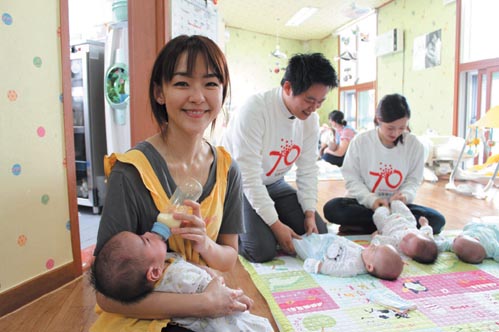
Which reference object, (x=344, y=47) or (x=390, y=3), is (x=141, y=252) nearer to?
(x=390, y=3)

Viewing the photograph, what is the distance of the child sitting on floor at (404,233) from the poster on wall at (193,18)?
61.6 inches

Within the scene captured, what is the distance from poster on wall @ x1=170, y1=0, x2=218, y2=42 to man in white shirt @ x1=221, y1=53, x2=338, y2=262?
0.70 m

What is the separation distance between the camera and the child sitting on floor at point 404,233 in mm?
1805

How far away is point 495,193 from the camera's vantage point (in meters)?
3.52

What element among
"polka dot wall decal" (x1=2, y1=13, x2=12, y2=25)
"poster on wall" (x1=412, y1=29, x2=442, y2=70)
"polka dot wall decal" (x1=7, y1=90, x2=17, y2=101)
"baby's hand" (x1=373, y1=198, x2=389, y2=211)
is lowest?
"baby's hand" (x1=373, y1=198, x2=389, y2=211)

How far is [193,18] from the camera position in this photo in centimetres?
236

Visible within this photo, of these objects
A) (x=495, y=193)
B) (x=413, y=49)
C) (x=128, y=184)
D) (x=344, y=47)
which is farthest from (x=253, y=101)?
(x=344, y=47)

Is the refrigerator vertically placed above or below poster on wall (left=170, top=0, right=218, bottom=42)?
below

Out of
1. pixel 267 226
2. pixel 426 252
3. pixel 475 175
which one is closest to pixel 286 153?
pixel 267 226

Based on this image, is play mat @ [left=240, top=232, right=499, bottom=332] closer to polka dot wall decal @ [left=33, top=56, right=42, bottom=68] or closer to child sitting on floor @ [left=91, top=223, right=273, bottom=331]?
child sitting on floor @ [left=91, top=223, right=273, bottom=331]

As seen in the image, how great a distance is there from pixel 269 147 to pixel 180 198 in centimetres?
106

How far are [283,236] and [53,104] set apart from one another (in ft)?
3.86

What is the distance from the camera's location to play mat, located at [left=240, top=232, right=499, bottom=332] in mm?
1298

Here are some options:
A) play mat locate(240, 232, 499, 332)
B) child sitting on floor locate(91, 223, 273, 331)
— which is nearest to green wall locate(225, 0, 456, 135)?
play mat locate(240, 232, 499, 332)
